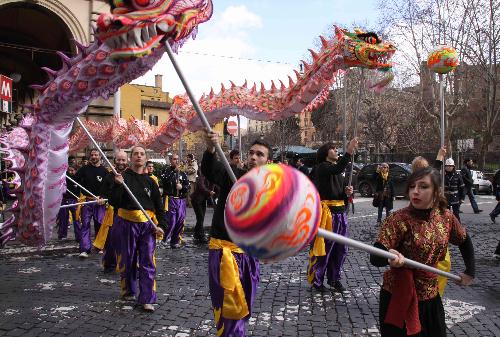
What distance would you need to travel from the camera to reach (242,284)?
3.86 metres

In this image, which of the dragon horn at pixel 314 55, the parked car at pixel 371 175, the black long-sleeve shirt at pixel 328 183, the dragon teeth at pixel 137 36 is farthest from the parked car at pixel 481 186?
the dragon teeth at pixel 137 36

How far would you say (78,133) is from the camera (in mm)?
12125

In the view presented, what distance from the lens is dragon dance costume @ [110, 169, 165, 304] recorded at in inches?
223

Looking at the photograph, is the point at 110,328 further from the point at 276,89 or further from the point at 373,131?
the point at 373,131

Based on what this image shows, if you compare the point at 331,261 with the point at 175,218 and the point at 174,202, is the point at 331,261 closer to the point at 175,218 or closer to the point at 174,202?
the point at 175,218

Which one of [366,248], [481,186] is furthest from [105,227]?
[481,186]

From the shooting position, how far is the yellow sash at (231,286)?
12.1ft

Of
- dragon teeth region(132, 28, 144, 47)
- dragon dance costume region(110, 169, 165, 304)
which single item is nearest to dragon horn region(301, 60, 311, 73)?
dragon dance costume region(110, 169, 165, 304)

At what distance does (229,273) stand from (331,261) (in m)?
3.01

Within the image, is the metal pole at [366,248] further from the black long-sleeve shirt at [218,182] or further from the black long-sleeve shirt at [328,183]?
the black long-sleeve shirt at [328,183]

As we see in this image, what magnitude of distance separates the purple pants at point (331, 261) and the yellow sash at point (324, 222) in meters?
0.09

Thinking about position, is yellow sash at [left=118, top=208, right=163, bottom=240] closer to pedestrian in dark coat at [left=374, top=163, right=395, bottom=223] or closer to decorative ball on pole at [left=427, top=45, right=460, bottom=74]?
decorative ball on pole at [left=427, top=45, right=460, bottom=74]

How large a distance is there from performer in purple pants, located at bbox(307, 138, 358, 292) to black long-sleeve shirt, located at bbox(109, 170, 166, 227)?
6.35 feet

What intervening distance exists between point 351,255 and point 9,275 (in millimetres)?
5316
